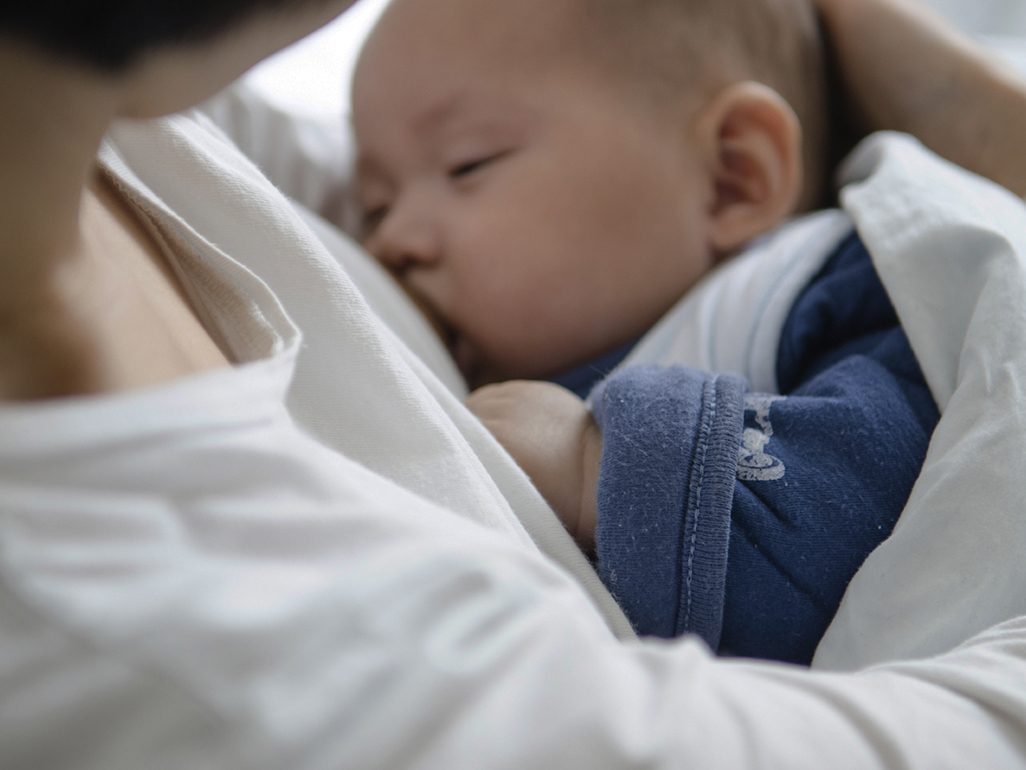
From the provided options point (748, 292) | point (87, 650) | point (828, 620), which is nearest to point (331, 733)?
point (87, 650)

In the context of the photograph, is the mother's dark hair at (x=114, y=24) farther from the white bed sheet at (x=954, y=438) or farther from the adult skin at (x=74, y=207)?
the white bed sheet at (x=954, y=438)

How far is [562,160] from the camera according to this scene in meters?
0.78

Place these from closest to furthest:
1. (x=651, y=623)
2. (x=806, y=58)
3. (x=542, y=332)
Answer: (x=651, y=623), (x=542, y=332), (x=806, y=58)

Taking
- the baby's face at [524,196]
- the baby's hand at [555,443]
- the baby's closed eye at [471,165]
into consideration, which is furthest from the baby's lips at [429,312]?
the baby's hand at [555,443]

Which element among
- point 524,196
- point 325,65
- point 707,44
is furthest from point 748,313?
point 325,65

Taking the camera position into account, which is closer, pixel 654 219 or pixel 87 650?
pixel 87 650

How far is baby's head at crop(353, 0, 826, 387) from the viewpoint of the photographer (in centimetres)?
77

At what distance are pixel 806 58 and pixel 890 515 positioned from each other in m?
0.69

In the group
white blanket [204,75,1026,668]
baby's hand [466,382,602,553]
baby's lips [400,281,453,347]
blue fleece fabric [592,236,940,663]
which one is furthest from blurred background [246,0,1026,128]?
Result: blue fleece fabric [592,236,940,663]

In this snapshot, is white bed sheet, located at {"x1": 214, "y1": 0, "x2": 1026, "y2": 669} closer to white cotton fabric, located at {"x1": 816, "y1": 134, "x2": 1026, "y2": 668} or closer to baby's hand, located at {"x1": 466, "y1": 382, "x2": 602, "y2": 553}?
white cotton fabric, located at {"x1": 816, "y1": 134, "x2": 1026, "y2": 668}

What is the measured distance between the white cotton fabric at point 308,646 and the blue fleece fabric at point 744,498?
125 mm

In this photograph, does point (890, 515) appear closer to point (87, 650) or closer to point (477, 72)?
point (87, 650)

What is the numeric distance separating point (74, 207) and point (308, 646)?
0.61 ft

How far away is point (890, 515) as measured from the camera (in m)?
0.48
